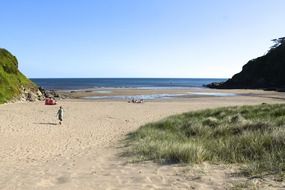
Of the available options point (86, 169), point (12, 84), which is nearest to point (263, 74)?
point (12, 84)

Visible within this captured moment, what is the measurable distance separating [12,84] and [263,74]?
206 ft

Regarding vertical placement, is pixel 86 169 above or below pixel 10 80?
below

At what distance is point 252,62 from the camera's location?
316ft

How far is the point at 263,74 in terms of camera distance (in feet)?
293

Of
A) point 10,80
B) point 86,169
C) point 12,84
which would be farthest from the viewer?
point 10,80

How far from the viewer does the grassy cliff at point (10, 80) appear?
4117 cm

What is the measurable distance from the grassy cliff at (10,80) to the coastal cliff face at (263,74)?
53078 millimetres

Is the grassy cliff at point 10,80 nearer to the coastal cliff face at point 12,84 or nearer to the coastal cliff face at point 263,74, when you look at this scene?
the coastal cliff face at point 12,84

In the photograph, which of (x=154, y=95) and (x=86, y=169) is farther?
(x=154, y=95)

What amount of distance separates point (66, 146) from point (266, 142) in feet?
25.7

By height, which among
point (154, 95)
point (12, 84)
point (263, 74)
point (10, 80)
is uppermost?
point (263, 74)

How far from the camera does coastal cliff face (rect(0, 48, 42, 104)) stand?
1628 inches

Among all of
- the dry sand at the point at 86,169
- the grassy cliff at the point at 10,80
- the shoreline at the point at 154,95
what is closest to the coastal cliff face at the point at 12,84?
the grassy cliff at the point at 10,80

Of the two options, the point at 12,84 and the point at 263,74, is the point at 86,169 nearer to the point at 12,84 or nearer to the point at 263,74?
the point at 12,84
